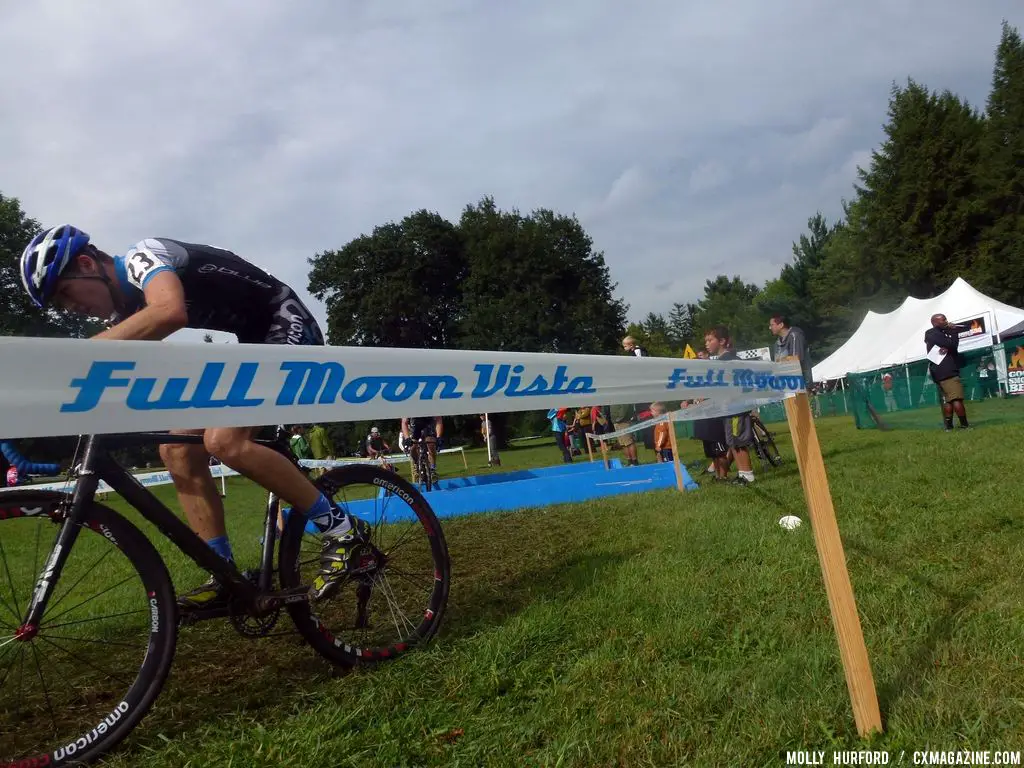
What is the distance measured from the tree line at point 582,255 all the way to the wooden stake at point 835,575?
38785mm

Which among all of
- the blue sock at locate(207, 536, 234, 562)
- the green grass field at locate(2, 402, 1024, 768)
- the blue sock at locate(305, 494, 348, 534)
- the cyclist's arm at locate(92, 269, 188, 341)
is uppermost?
the cyclist's arm at locate(92, 269, 188, 341)

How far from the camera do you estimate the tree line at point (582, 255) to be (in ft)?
143

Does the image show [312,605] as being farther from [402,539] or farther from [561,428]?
[561,428]

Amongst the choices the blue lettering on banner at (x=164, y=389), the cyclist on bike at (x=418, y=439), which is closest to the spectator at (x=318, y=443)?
the cyclist on bike at (x=418, y=439)

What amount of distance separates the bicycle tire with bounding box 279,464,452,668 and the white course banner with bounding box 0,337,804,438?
1.26 metres

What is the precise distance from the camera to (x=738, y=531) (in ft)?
15.5

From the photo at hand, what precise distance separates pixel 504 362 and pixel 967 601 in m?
2.46

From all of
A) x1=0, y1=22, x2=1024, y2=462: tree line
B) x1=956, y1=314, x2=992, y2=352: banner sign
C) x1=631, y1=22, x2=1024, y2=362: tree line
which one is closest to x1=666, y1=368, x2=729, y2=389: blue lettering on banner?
x1=956, y1=314, x2=992, y2=352: banner sign

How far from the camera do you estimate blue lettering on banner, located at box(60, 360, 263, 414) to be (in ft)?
5.10

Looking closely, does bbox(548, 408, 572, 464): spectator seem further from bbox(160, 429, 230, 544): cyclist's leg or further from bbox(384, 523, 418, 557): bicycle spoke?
bbox(160, 429, 230, 544): cyclist's leg

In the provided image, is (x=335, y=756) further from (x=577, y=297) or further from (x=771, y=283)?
(x=771, y=283)

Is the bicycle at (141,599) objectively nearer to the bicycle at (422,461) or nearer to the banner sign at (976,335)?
the bicycle at (422,461)

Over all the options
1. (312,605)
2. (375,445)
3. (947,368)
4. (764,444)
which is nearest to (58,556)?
(312,605)

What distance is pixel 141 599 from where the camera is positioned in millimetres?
3002
